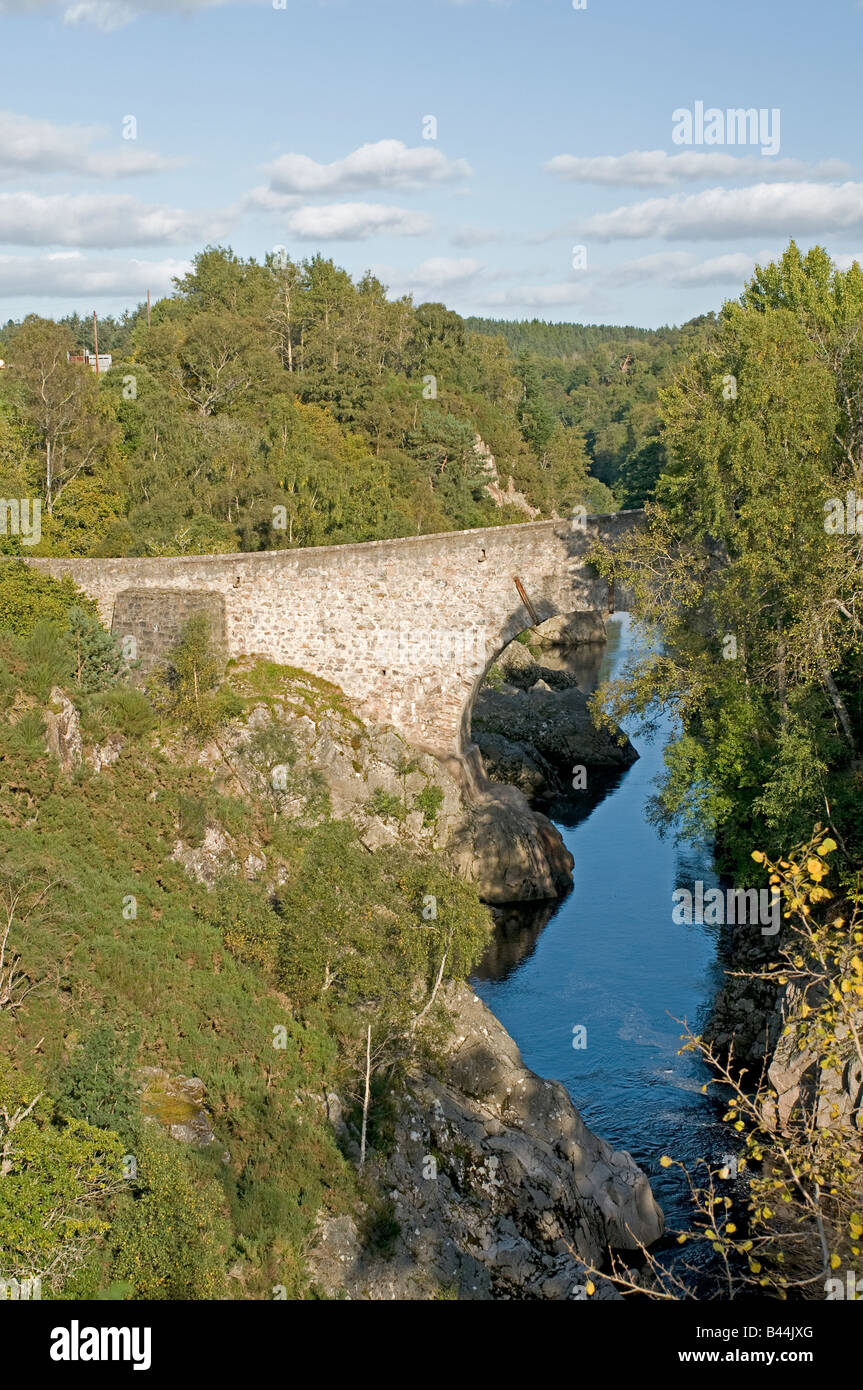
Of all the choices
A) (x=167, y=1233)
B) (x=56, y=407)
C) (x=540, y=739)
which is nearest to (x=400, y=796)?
(x=540, y=739)

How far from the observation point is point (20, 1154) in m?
13.0

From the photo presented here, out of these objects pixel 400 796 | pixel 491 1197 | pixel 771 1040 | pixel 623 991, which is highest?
pixel 400 796

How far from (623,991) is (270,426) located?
22.4 m

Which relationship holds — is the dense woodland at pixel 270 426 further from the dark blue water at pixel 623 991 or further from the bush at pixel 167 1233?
the bush at pixel 167 1233

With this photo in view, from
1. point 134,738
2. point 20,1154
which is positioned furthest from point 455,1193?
point 134,738

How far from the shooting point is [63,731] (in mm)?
23719

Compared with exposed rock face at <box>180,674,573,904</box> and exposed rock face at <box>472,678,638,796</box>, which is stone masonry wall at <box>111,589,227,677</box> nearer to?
exposed rock face at <box>180,674,573,904</box>

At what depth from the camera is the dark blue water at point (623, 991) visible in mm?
20344

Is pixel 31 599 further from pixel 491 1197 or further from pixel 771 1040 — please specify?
pixel 771 1040

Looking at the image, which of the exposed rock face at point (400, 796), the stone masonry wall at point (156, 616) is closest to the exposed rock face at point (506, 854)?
the exposed rock face at point (400, 796)

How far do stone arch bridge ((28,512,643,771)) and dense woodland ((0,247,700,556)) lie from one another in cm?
384

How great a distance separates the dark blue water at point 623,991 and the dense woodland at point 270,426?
1298 centimetres

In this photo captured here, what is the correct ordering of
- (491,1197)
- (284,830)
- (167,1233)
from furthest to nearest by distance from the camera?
(284,830)
(491,1197)
(167,1233)
